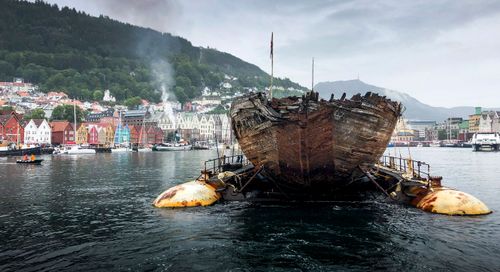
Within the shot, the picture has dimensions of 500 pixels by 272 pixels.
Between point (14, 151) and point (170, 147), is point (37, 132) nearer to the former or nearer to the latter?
point (14, 151)

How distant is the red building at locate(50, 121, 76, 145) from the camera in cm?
13262

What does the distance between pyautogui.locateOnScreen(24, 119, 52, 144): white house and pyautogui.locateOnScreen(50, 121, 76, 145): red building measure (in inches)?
109

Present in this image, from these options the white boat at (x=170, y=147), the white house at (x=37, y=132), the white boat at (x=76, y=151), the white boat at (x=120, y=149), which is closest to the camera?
the white boat at (x=76, y=151)

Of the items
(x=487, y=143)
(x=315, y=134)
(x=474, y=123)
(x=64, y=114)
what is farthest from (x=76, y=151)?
(x=474, y=123)

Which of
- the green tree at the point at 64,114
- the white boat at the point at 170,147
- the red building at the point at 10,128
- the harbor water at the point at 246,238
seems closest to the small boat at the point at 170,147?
the white boat at the point at 170,147

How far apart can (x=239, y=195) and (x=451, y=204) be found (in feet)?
39.0

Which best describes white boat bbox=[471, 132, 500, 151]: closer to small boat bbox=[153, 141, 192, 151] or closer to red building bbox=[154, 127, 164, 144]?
small boat bbox=[153, 141, 192, 151]

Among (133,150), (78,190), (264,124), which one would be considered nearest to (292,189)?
(264,124)

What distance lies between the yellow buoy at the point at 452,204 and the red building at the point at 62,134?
13857 cm

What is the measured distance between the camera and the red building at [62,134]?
435 ft

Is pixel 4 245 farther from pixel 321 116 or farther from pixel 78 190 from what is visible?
pixel 78 190

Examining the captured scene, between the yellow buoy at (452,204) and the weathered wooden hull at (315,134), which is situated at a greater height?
the weathered wooden hull at (315,134)

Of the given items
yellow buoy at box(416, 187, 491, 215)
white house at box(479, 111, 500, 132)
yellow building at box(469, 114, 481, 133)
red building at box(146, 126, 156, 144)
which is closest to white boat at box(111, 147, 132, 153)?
red building at box(146, 126, 156, 144)

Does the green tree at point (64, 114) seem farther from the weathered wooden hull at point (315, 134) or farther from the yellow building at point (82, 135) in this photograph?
the weathered wooden hull at point (315, 134)
